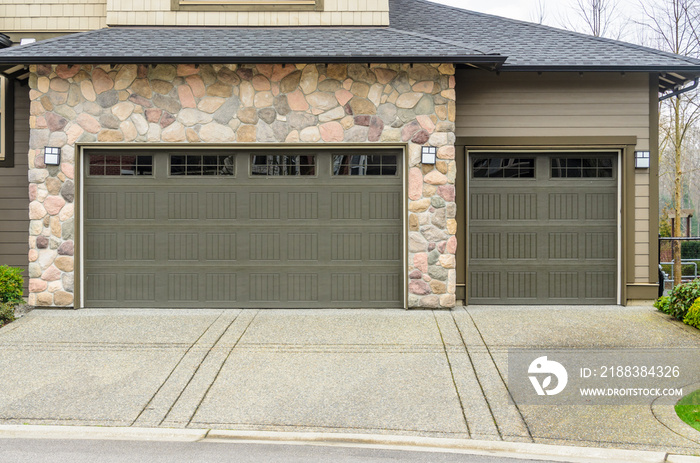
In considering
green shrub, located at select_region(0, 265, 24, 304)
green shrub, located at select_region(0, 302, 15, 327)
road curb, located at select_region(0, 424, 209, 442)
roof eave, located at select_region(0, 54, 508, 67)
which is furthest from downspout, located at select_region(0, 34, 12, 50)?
road curb, located at select_region(0, 424, 209, 442)

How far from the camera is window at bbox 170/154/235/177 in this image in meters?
8.49

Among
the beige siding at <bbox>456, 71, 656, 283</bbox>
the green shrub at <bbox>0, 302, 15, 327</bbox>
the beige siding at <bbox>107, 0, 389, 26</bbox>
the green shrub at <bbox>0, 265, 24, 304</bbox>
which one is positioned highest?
the beige siding at <bbox>107, 0, 389, 26</bbox>

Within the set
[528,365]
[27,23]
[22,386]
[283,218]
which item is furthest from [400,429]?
[27,23]

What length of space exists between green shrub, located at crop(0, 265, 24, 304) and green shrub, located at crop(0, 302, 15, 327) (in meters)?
0.12

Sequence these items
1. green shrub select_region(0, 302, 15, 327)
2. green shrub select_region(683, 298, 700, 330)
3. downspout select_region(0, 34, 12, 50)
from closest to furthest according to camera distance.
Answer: green shrub select_region(683, 298, 700, 330) → green shrub select_region(0, 302, 15, 327) → downspout select_region(0, 34, 12, 50)

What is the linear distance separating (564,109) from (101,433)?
7.90 metres

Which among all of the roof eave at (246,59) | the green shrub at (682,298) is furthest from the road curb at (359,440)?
the roof eave at (246,59)

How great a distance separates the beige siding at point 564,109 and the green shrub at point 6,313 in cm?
710

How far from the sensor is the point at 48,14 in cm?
980

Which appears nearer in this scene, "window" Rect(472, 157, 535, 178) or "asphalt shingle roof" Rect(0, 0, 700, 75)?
"asphalt shingle roof" Rect(0, 0, 700, 75)

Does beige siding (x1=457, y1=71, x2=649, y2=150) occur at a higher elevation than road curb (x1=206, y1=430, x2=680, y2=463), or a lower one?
higher

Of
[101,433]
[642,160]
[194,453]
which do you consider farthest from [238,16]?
[194,453]

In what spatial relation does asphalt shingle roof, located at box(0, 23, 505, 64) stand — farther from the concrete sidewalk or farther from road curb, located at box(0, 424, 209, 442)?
road curb, located at box(0, 424, 209, 442)

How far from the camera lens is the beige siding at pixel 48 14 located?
32.1ft
